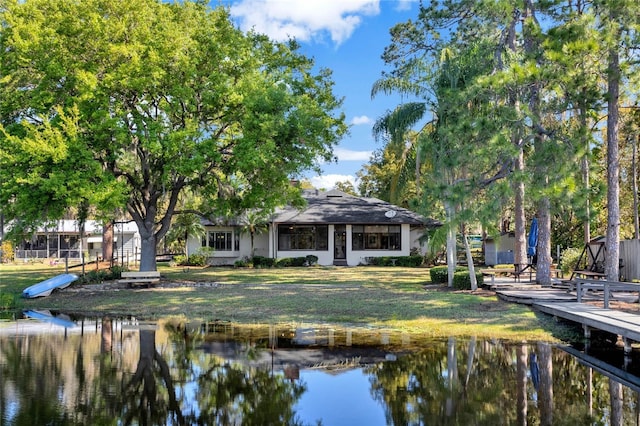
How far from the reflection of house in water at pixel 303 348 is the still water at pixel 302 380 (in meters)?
0.03

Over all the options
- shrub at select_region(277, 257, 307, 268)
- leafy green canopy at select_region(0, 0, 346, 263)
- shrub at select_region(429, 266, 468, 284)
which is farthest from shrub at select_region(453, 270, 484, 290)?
shrub at select_region(277, 257, 307, 268)

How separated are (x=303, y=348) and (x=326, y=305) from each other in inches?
196

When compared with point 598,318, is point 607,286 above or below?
above

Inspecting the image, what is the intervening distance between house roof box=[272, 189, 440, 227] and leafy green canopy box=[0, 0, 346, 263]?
425 inches

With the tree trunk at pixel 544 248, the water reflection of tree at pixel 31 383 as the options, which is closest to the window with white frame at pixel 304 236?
the tree trunk at pixel 544 248

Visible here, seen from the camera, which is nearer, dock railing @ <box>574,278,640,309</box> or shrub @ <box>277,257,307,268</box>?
dock railing @ <box>574,278,640,309</box>

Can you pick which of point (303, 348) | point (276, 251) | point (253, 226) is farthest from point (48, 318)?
point (276, 251)

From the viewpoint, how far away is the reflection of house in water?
31.1 feet

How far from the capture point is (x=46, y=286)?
60.8 feet

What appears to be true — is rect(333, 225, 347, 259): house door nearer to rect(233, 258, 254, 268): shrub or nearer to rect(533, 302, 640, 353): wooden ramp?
rect(233, 258, 254, 268): shrub

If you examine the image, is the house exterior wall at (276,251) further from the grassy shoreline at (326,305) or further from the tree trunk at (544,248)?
the tree trunk at (544,248)

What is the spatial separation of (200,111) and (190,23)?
3.55 meters

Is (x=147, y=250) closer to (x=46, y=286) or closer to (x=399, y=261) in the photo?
(x=46, y=286)

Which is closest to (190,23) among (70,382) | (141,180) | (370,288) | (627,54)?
(141,180)
